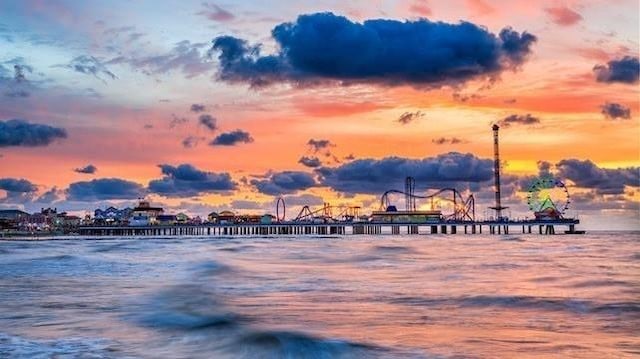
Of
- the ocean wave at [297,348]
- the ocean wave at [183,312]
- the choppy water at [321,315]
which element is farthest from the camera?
the ocean wave at [183,312]

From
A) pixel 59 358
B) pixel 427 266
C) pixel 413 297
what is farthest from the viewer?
pixel 427 266

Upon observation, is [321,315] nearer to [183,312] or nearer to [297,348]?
[183,312]

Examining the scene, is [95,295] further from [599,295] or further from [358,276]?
[599,295]

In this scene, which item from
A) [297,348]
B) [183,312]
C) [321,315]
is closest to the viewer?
[297,348]

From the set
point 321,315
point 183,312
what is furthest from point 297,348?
point 183,312

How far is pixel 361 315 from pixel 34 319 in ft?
32.0

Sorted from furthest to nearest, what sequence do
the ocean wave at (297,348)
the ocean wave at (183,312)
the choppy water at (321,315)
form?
the ocean wave at (183,312), the choppy water at (321,315), the ocean wave at (297,348)

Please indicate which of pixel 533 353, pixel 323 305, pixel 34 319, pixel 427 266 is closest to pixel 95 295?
pixel 34 319

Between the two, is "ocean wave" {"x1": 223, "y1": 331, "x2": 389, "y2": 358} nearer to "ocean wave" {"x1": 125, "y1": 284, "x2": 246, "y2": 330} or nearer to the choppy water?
the choppy water

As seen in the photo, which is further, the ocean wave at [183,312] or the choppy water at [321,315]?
the ocean wave at [183,312]

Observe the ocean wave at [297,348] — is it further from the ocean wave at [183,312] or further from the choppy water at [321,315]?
the ocean wave at [183,312]

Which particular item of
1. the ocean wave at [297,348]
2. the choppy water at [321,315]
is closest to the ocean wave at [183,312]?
the choppy water at [321,315]

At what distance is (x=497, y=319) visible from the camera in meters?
21.0

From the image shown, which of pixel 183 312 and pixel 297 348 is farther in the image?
pixel 183 312
